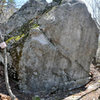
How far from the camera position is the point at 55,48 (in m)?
4.90

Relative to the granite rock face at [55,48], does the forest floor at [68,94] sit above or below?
below

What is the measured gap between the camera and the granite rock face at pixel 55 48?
15.7 ft

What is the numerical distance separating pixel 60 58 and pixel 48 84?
1094 millimetres

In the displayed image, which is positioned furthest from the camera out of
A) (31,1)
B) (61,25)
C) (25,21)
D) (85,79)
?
(31,1)

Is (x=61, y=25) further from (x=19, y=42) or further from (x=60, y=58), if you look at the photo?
(x=19, y=42)

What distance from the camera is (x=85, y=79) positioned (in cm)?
559

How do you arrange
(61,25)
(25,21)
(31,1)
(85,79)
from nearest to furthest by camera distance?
1. (61,25)
2. (85,79)
3. (25,21)
4. (31,1)

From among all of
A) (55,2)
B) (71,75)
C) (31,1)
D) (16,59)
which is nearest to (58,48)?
(71,75)

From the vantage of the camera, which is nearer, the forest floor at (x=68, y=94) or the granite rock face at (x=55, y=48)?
the forest floor at (x=68, y=94)

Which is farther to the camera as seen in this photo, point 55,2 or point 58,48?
point 55,2

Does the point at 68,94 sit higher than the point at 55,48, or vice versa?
the point at 55,48

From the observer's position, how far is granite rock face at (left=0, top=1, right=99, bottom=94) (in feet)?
15.7

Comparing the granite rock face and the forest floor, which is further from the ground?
the granite rock face

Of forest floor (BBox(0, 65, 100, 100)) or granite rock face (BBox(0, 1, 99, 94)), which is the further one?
granite rock face (BBox(0, 1, 99, 94))
